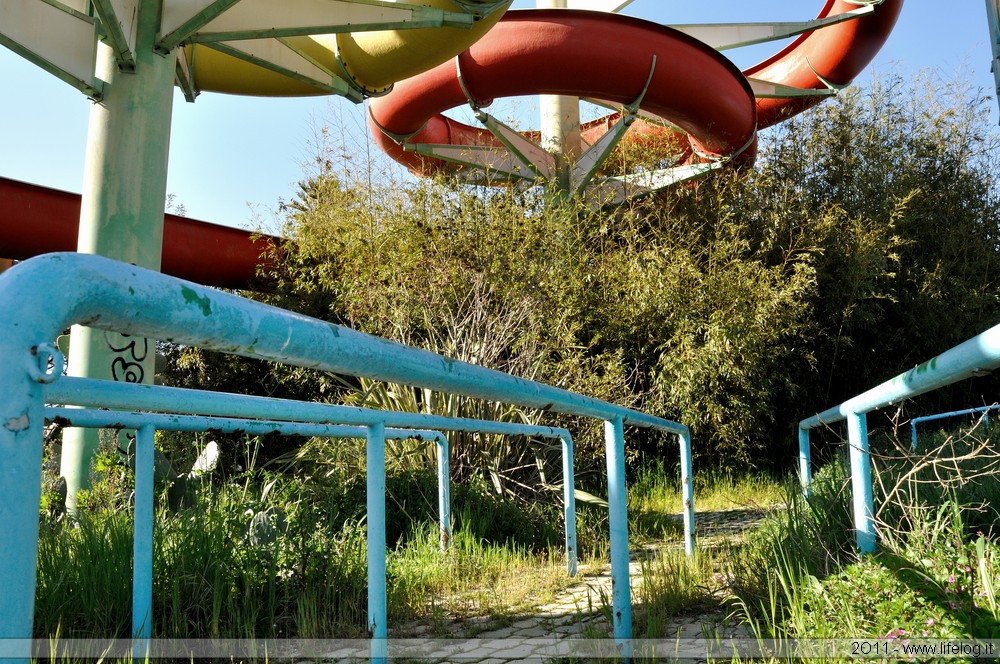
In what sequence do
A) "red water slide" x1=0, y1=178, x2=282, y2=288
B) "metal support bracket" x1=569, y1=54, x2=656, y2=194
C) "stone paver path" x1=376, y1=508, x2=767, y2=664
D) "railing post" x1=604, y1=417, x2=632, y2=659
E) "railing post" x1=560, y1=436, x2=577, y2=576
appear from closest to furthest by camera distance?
1. "railing post" x1=604, y1=417, x2=632, y2=659
2. "stone paver path" x1=376, y1=508, x2=767, y2=664
3. "railing post" x1=560, y1=436, x2=577, y2=576
4. "red water slide" x1=0, y1=178, x2=282, y2=288
5. "metal support bracket" x1=569, y1=54, x2=656, y2=194

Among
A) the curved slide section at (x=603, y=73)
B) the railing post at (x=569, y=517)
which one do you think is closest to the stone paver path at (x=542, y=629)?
the railing post at (x=569, y=517)

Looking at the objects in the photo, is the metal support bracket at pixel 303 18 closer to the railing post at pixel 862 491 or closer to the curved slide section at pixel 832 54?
the railing post at pixel 862 491

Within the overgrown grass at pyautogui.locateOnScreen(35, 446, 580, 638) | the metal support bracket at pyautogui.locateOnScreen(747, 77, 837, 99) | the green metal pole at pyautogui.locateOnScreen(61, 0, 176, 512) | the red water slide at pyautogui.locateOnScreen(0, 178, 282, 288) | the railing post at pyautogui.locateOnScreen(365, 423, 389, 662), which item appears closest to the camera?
the railing post at pyautogui.locateOnScreen(365, 423, 389, 662)

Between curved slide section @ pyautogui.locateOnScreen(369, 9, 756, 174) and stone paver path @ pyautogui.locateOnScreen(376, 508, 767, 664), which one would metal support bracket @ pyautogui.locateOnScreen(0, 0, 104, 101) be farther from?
stone paver path @ pyautogui.locateOnScreen(376, 508, 767, 664)

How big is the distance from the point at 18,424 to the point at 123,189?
18.0ft

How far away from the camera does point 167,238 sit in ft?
30.5

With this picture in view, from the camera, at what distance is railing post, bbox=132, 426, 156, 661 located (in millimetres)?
2264

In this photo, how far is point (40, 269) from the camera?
603 millimetres

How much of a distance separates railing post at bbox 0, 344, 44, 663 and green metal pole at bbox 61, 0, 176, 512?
5161 millimetres

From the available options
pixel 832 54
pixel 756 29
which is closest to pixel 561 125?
pixel 756 29

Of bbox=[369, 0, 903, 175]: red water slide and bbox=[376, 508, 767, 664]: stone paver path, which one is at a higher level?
bbox=[369, 0, 903, 175]: red water slide

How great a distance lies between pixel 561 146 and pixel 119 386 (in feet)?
29.6

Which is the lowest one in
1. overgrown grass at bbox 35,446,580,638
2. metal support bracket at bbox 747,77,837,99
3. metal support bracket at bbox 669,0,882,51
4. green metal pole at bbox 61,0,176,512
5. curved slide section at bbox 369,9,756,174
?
overgrown grass at bbox 35,446,580,638

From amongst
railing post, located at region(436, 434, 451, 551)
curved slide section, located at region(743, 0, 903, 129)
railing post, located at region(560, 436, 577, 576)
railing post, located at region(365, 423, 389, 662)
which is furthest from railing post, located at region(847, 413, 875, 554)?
curved slide section, located at region(743, 0, 903, 129)
